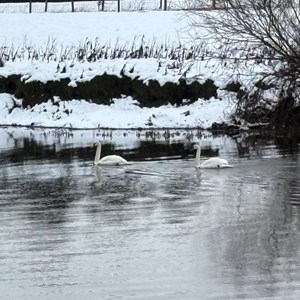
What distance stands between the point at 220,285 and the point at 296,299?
97 cm

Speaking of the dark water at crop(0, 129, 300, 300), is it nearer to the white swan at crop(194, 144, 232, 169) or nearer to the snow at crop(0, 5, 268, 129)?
the white swan at crop(194, 144, 232, 169)

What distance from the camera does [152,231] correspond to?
1439cm

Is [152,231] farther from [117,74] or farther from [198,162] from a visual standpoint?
[117,74]

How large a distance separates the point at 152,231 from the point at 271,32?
597 inches

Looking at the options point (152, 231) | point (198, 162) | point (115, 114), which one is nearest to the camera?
point (152, 231)

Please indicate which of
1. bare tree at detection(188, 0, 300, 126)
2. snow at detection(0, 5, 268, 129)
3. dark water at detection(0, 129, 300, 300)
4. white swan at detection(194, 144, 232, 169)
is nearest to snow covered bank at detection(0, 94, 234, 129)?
snow at detection(0, 5, 268, 129)

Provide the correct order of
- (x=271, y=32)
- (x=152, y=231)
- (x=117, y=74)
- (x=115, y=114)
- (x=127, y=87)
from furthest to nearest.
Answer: (x=117, y=74), (x=127, y=87), (x=115, y=114), (x=271, y=32), (x=152, y=231)

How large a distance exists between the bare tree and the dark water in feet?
18.7

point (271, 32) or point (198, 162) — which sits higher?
point (271, 32)

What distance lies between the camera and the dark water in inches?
439

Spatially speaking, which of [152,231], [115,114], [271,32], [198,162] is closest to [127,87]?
[115,114]

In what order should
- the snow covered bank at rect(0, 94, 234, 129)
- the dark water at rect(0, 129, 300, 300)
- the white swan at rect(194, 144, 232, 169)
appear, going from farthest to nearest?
1. the snow covered bank at rect(0, 94, 234, 129)
2. the white swan at rect(194, 144, 232, 169)
3. the dark water at rect(0, 129, 300, 300)

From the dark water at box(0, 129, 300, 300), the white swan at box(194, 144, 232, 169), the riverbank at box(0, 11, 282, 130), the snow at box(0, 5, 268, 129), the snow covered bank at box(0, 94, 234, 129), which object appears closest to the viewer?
the dark water at box(0, 129, 300, 300)

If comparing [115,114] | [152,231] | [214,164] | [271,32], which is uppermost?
[271,32]
